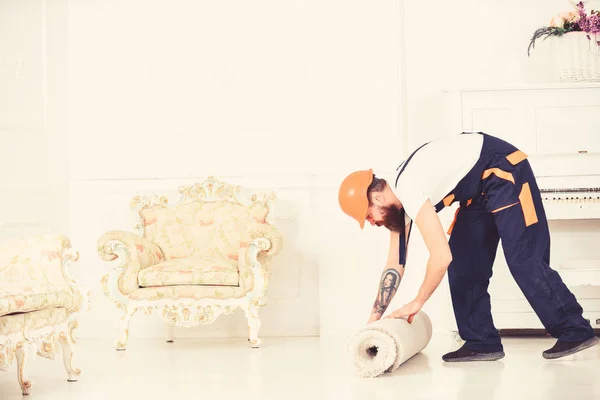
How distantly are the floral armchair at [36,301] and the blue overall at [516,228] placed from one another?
151cm

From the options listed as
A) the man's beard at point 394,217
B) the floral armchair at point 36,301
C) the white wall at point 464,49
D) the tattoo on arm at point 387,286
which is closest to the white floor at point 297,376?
the floral armchair at point 36,301

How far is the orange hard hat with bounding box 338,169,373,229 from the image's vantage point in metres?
3.32

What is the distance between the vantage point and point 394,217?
345 centimetres

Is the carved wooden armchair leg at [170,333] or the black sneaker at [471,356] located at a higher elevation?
the black sneaker at [471,356]

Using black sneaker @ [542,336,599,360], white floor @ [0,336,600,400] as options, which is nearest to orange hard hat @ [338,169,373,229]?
white floor @ [0,336,600,400]

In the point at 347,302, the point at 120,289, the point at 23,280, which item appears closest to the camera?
the point at 23,280

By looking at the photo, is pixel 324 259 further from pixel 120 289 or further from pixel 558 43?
pixel 558 43

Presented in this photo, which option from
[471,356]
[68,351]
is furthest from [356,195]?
[68,351]

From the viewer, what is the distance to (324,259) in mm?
5121

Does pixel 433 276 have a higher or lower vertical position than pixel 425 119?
lower

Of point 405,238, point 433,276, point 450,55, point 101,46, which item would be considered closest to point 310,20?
point 450,55

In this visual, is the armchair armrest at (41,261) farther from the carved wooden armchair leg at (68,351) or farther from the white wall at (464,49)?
the white wall at (464,49)

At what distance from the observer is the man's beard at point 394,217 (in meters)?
3.42

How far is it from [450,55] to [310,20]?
0.94 meters
